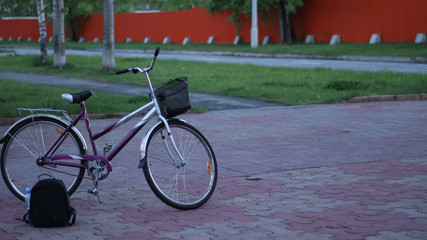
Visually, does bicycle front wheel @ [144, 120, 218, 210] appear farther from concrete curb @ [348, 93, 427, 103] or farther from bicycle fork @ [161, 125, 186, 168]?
concrete curb @ [348, 93, 427, 103]

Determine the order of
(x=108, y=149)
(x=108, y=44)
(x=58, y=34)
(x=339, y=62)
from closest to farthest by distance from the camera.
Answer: (x=108, y=149) < (x=108, y=44) < (x=339, y=62) < (x=58, y=34)

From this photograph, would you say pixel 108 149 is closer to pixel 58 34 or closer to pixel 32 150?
pixel 32 150

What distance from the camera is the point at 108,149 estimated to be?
19.7 ft

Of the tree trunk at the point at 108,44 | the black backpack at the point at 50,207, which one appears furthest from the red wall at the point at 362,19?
the black backpack at the point at 50,207

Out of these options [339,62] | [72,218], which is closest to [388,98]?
[72,218]

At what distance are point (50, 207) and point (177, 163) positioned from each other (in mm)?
1154

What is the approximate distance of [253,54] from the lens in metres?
31.4

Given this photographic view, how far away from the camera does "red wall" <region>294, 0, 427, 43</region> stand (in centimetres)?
3045

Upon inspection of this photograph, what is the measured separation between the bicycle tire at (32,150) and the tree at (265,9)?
29.3m

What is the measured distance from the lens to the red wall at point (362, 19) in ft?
99.9

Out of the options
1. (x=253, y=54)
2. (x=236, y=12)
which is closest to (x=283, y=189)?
(x=253, y=54)

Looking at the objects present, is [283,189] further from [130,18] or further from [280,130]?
[130,18]

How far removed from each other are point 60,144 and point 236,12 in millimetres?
33197

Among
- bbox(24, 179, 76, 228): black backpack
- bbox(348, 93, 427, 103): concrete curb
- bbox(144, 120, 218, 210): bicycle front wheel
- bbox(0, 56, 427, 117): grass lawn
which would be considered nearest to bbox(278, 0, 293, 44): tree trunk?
bbox(0, 56, 427, 117): grass lawn
